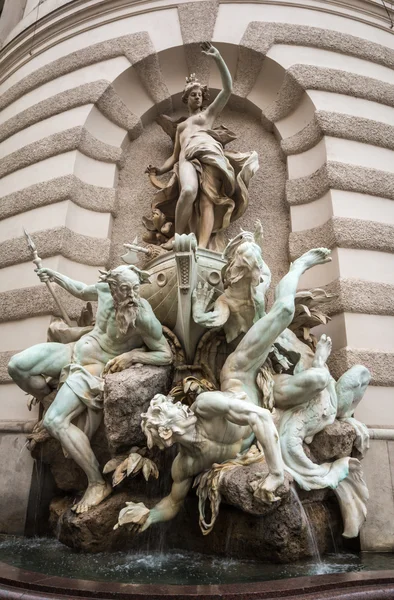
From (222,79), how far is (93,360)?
4014 mm

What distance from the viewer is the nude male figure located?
3.21 metres

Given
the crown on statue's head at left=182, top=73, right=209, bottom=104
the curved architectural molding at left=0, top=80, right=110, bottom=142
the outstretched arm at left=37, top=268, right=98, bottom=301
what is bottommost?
the outstretched arm at left=37, top=268, right=98, bottom=301

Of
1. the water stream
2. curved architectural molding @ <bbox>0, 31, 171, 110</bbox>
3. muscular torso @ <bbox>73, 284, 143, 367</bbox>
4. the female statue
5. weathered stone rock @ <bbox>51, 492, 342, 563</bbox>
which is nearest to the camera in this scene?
the water stream

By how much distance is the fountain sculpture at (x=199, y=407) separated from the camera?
337cm

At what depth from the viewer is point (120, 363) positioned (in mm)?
4262

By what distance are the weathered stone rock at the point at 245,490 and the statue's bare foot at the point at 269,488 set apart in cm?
4

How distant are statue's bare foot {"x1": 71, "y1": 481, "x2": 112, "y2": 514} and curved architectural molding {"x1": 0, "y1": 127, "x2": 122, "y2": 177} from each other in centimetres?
478

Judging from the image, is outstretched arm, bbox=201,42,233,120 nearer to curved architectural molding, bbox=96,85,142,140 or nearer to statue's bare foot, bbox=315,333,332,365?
curved architectural molding, bbox=96,85,142,140

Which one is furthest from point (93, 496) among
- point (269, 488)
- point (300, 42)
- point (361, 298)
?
point (300, 42)

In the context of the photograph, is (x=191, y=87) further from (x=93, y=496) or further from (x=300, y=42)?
(x=93, y=496)

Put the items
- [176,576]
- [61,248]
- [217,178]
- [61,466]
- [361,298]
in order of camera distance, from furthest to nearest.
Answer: [217,178] → [61,248] → [361,298] → [61,466] → [176,576]

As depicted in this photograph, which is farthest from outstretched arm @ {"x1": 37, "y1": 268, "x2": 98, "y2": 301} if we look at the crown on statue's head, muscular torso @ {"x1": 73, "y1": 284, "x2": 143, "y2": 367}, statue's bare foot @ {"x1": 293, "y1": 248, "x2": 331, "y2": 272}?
the crown on statue's head

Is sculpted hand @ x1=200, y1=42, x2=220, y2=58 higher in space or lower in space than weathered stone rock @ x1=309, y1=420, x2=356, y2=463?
higher

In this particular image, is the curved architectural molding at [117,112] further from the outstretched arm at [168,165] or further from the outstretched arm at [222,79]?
the outstretched arm at [222,79]
